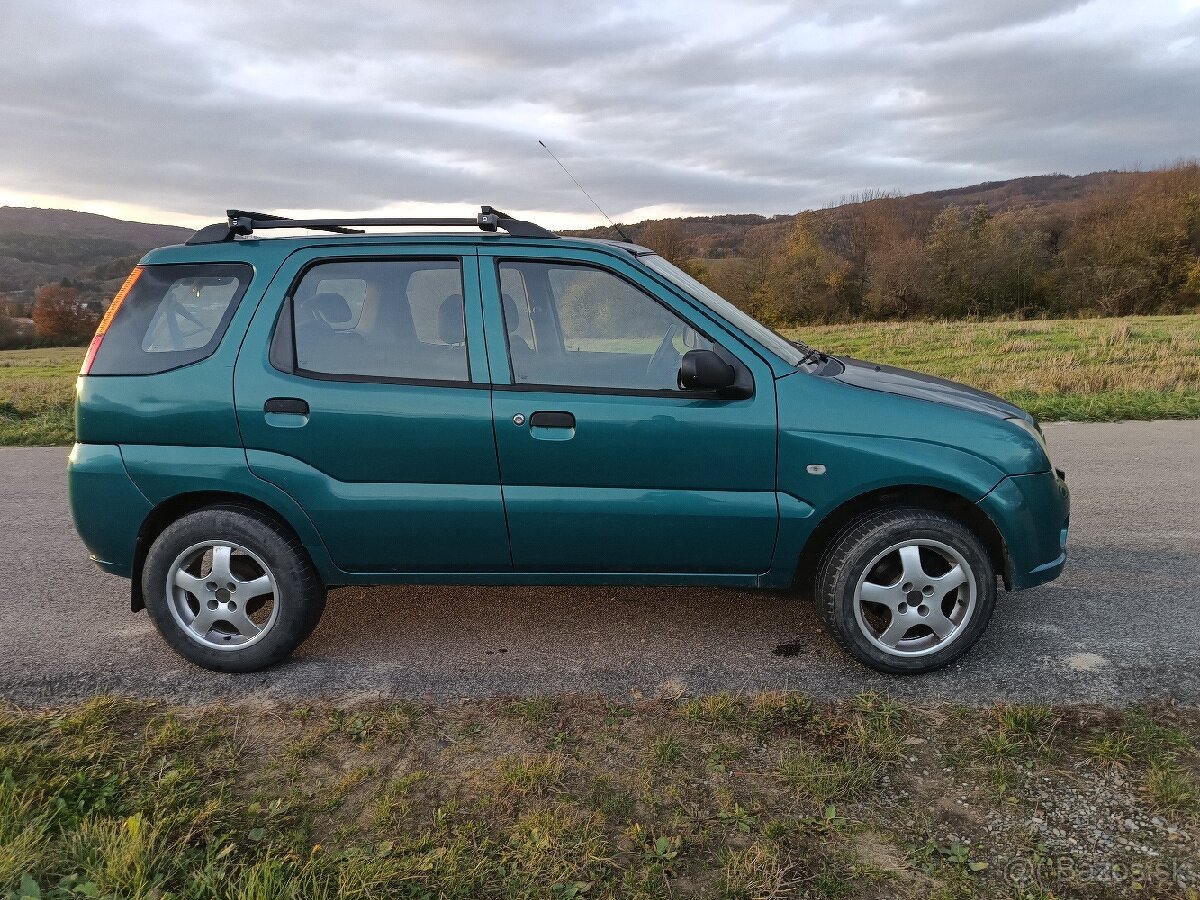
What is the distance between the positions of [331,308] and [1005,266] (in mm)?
49456

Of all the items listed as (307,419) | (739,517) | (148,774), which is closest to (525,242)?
(307,419)

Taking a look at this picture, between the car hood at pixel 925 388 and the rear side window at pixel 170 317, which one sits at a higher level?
the rear side window at pixel 170 317

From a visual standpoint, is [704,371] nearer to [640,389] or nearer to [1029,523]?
[640,389]

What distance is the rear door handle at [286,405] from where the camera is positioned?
3.50 meters

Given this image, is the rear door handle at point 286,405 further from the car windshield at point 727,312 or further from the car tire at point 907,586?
the car tire at point 907,586

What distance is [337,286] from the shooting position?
12.0 ft

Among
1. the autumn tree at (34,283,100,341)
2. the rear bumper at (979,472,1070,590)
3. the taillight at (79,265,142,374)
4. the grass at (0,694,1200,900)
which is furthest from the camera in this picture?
the autumn tree at (34,283,100,341)

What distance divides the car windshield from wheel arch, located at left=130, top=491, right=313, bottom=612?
1.94 m

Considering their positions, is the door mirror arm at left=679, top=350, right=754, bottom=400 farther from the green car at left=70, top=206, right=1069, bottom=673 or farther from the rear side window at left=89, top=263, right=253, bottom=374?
the rear side window at left=89, top=263, right=253, bottom=374

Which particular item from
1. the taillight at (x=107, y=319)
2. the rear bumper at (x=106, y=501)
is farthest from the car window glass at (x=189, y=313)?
the rear bumper at (x=106, y=501)

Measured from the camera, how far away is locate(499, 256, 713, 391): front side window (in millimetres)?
3492

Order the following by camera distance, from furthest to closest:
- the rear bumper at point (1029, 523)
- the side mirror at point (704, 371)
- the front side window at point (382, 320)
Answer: the front side window at point (382, 320) → the rear bumper at point (1029, 523) → the side mirror at point (704, 371)

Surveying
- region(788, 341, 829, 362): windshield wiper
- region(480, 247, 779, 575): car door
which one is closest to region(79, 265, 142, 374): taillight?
region(480, 247, 779, 575): car door

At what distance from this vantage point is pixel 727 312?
369 centimetres
